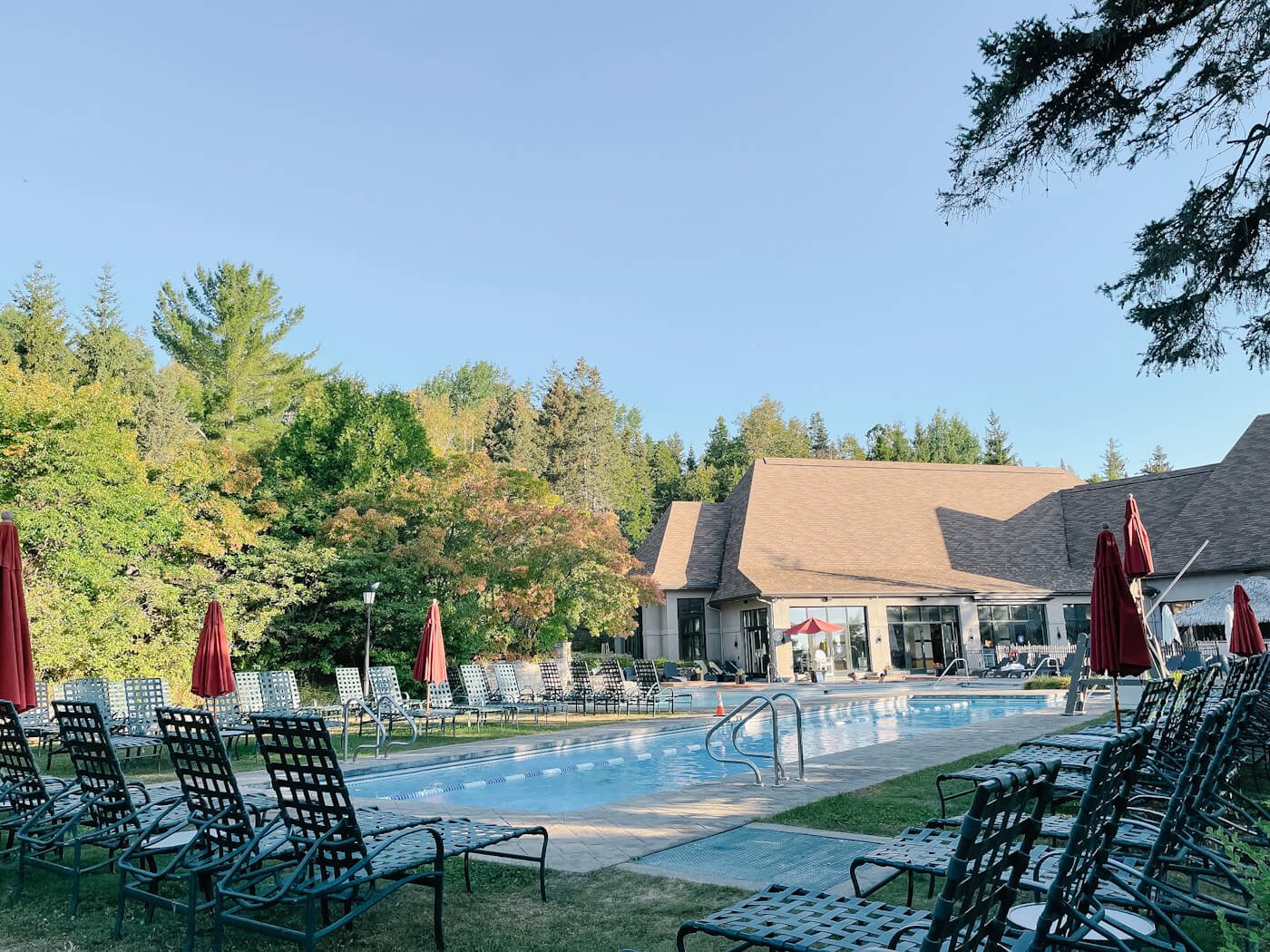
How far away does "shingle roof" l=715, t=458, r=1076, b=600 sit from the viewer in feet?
101

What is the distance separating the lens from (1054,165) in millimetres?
9133

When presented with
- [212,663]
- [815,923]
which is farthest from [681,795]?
[212,663]

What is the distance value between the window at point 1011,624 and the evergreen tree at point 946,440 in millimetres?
28046

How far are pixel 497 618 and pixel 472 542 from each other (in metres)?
1.96

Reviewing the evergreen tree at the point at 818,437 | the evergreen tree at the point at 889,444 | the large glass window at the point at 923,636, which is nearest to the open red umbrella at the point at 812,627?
the large glass window at the point at 923,636

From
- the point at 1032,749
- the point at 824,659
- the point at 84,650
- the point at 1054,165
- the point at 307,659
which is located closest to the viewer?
the point at 1032,749

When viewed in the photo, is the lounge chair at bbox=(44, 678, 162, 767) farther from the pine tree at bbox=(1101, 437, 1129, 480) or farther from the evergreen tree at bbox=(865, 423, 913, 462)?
the pine tree at bbox=(1101, 437, 1129, 480)

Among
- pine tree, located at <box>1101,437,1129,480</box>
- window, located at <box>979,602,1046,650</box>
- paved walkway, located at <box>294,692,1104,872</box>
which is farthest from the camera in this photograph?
pine tree, located at <box>1101,437,1129,480</box>

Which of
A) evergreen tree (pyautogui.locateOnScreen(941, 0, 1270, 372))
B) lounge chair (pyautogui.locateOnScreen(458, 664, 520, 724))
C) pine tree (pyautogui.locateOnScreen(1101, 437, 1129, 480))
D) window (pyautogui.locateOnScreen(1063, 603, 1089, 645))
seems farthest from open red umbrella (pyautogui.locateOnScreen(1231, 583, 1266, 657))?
pine tree (pyautogui.locateOnScreen(1101, 437, 1129, 480))

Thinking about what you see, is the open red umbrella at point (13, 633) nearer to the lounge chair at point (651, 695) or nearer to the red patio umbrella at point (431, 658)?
the red patio umbrella at point (431, 658)

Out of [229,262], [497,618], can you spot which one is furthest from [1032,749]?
[229,262]

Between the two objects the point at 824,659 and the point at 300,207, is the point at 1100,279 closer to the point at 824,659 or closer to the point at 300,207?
the point at 824,659

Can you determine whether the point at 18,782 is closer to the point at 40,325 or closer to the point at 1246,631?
the point at 1246,631

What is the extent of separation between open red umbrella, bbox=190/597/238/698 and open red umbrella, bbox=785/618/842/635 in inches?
738
